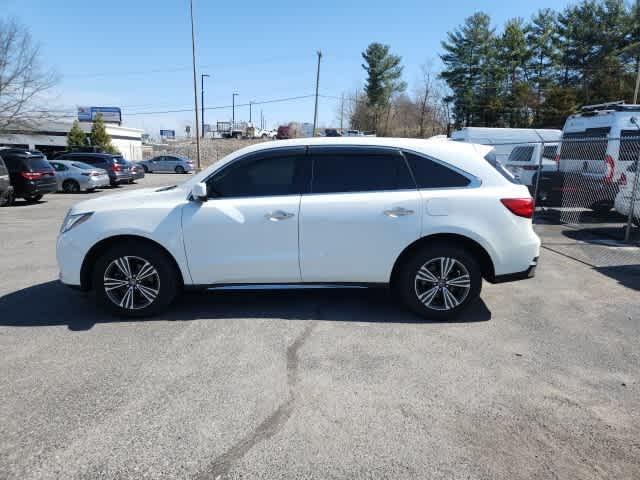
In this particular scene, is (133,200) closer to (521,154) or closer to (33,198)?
(33,198)

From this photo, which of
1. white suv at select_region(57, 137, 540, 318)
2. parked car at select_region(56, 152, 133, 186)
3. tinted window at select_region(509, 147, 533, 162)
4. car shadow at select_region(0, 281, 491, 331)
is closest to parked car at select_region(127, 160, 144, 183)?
parked car at select_region(56, 152, 133, 186)

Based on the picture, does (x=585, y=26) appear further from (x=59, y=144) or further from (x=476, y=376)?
(x=59, y=144)

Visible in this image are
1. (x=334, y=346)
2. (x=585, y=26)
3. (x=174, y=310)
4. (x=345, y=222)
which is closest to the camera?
(x=334, y=346)

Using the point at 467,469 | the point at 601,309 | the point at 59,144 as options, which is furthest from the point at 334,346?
the point at 59,144

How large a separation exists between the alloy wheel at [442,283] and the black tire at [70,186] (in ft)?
60.4

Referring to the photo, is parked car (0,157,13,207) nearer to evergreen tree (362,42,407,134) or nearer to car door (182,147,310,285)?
car door (182,147,310,285)

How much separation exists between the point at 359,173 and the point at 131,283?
2516 millimetres

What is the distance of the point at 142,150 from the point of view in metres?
60.2

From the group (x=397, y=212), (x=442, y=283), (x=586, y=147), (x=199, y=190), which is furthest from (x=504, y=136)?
(x=199, y=190)

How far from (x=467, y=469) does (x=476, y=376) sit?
1.05m

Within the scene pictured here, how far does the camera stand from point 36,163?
14281 millimetres

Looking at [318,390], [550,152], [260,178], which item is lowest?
[318,390]

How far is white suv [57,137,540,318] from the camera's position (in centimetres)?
419

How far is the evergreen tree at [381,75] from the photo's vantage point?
187 ft
